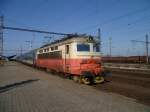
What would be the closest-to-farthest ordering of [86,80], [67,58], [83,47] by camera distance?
[86,80]
[83,47]
[67,58]

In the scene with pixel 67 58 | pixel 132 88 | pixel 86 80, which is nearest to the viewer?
pixel 132 88

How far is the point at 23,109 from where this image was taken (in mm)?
8164

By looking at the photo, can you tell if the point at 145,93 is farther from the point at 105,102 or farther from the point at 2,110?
the point at 2,110

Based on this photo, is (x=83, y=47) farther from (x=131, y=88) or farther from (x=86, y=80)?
(x=131, y=88)

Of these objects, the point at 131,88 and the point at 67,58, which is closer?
the point at 131,88

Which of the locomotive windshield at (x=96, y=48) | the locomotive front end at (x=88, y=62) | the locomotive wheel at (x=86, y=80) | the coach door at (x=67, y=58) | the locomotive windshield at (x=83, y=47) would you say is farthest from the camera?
the coach door at (x=67, y=58)

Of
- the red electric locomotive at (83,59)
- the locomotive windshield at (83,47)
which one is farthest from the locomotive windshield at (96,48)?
the locomotive windshield at (83,47)

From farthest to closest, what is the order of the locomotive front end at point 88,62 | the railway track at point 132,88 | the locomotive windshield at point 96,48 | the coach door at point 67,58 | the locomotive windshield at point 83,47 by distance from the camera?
the coach door at point 67,58, the locomotive windshield at point 96,48, the locomotive windshield at point 83,47, the locomotive front end at point 88,62, the railway track at point 132,88

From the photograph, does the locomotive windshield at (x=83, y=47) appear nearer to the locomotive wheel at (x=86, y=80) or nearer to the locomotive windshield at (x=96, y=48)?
the locomotive windshield at (x=96, y=48)

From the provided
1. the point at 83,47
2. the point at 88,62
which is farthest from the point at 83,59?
the point at 83,47

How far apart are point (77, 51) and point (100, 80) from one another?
2546 millimetres

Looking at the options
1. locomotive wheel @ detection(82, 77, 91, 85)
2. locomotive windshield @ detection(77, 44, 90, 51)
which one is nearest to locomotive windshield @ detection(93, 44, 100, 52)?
locomotive windshield @ detection(77, 44, 90, 51)

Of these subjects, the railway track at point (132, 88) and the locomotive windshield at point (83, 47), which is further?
the locomotive windshield at point (83, 47)

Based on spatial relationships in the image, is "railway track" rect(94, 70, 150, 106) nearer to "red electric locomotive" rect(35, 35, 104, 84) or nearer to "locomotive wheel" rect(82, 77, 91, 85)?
"locomotive wheel" rect(82, 77, 91, 85)
